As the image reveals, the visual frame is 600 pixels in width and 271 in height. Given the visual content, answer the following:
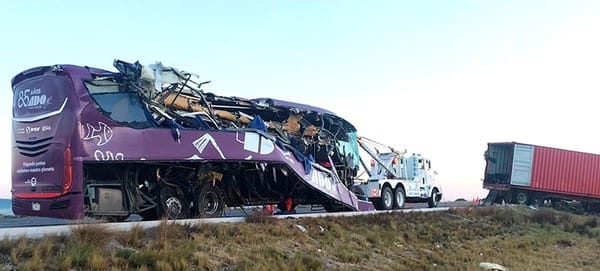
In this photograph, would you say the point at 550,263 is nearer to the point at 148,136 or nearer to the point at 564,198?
the point at 148,136

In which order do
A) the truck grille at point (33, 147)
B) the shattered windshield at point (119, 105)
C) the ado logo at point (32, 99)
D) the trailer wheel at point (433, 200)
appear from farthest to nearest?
the trailer wheel at point (433, 200) < the shattered windshield at point (119, 105) < the ado logo at point (32, 99) < the truck grille at point (33, 147)

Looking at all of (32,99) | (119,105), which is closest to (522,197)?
(119,105)

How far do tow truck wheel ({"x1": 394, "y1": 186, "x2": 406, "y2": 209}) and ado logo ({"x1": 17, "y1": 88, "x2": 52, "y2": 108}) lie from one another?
46.4 ft

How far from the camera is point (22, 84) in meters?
11.8

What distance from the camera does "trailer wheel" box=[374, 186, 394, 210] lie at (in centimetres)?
2172

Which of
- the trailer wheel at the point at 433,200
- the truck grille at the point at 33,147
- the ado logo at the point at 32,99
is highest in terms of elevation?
the ado logo at the point at 32,99

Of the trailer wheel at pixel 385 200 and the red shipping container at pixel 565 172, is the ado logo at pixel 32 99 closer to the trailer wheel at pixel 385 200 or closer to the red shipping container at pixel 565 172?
the trailer wheel at pixel 385 200

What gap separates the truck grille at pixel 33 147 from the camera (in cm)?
1102

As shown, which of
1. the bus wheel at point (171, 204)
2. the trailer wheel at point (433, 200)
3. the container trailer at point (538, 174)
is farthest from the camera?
the container trailer at point (538, 174)

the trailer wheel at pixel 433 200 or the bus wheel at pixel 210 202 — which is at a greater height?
the bus wheel at pixel 210 202

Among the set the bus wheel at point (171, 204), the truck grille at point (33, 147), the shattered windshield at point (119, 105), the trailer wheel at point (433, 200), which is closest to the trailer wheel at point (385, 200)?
the trailer wheel at point (433, 200)

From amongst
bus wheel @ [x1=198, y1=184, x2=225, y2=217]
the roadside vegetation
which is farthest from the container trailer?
bus wheel @ [x1=198, y1=184, x2=225, y2=217]

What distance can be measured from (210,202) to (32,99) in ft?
14.0

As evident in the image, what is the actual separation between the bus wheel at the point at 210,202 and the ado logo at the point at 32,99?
3.66 meters
